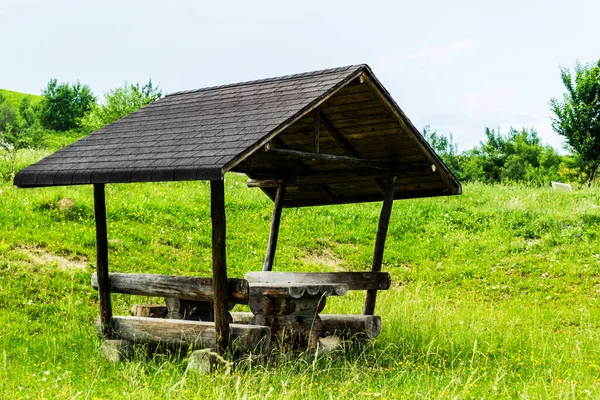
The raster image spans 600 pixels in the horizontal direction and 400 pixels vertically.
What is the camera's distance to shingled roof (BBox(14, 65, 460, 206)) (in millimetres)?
7109

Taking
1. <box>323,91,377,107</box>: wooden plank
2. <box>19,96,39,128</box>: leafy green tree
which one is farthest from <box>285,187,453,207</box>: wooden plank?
<box>19,96,39,128</box>: leafy green tree

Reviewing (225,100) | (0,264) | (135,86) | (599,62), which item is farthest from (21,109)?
(225,100)

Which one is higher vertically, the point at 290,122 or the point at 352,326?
the point at 290,122

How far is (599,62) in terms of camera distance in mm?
28688

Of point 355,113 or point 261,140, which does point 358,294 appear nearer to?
point 355,113

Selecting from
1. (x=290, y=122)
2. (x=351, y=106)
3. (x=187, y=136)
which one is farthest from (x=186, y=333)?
(x=351, y=106)

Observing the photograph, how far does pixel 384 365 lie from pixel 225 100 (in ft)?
12.5

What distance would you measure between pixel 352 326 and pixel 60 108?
4921 cm

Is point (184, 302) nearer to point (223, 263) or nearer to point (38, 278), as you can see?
point (223, 263)

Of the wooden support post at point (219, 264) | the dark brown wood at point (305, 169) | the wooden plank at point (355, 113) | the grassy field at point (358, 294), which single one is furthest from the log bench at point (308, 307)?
the wooden plank at point (355, 113)

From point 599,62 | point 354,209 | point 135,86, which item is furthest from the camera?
point 135,86

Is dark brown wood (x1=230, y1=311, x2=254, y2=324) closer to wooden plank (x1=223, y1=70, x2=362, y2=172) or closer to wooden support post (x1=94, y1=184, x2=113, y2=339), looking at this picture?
wooden support post (x1=94, y1=184, x2=113, y2=339)

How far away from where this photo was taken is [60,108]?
5378 cm

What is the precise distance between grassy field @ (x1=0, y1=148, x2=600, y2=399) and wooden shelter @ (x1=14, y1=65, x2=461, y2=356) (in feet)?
2.32
